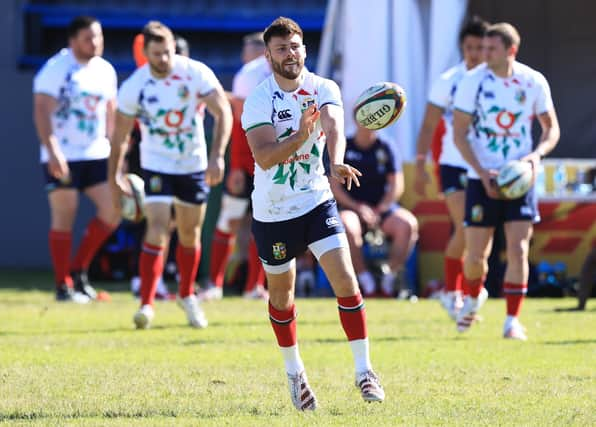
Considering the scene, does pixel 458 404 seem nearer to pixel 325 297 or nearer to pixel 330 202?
pixel 330 202

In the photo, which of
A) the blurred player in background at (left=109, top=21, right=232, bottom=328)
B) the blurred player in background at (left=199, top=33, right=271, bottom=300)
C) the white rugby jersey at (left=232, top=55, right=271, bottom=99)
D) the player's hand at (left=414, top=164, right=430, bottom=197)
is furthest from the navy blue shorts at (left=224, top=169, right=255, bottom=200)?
the blurred player in background at (left=109, top=21, right=232, bottom=328)

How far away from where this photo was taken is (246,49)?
550 inches

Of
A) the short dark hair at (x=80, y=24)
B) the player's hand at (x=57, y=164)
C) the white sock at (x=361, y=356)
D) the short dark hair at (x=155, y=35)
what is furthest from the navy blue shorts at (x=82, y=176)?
the white sock at (x=361, y=356)

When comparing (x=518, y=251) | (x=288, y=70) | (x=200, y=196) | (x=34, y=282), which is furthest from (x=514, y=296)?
(x=34, y=282)

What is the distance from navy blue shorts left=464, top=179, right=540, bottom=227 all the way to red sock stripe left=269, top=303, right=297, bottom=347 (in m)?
3.14

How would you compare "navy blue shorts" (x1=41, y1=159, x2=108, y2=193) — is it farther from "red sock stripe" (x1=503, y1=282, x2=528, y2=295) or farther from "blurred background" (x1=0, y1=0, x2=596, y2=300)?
"red sock stripe" (x1=503, y1=282, x2=528, y2=295)

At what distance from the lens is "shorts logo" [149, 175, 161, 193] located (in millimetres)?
10234

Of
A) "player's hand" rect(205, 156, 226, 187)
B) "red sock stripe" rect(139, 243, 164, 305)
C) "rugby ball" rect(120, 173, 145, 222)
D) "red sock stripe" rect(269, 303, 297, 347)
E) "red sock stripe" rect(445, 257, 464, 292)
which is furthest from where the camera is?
"red sock stripe" rect(445, 257, 464, 292)

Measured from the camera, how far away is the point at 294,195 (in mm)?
6871

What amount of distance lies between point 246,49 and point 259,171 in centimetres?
717

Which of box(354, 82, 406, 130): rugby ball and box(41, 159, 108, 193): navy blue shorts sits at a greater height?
box(354, 82, 406, 130): rugby ball

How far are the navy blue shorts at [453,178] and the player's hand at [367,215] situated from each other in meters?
2.01

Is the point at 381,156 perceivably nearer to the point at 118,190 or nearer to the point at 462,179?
the point at 462,179

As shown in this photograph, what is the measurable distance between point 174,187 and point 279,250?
3.52 metres
